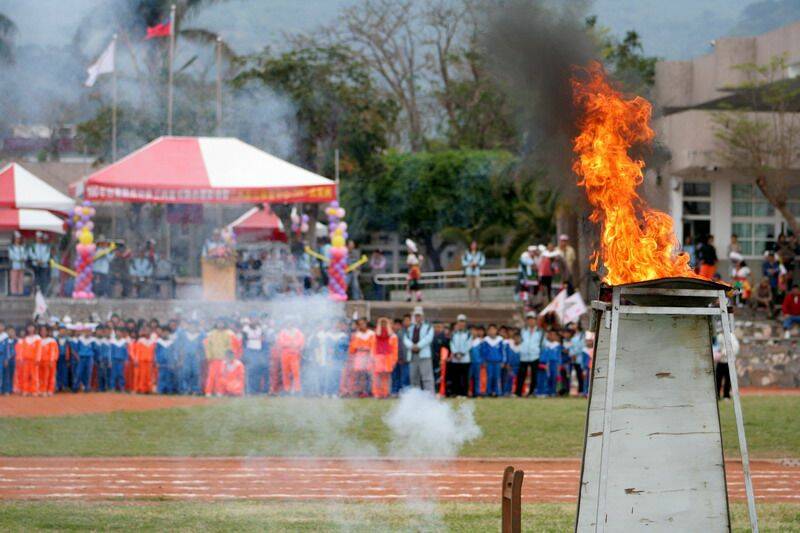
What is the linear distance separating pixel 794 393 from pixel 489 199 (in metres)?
19.3

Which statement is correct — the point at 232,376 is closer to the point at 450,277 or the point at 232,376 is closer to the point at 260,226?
the point at 260,226

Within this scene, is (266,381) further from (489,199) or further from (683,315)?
(489,199)

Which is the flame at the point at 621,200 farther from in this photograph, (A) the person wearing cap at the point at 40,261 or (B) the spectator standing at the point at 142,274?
(A) the person wearing cap at the point at 40,261

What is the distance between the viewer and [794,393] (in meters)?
22.2

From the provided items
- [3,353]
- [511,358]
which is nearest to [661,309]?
[511,358]

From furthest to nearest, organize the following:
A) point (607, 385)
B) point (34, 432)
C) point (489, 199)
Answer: point (489, 199)
point (34, 432)
point (607, 385)

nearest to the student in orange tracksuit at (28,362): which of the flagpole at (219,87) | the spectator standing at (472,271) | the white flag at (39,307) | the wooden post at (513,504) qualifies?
the white flag at (39,307)

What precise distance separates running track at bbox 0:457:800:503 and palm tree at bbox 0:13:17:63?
Answer: 5161mm

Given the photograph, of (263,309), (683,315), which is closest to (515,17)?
(683,315)

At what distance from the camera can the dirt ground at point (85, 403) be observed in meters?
18.7

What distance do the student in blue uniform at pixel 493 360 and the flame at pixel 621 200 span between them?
42.1 ft

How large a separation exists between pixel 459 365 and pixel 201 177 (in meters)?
7.60

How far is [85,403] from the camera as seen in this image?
19.6 meters

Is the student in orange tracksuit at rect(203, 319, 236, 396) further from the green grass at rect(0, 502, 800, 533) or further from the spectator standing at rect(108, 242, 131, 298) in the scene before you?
the green grass at rect(0, 502, 800, 533)
